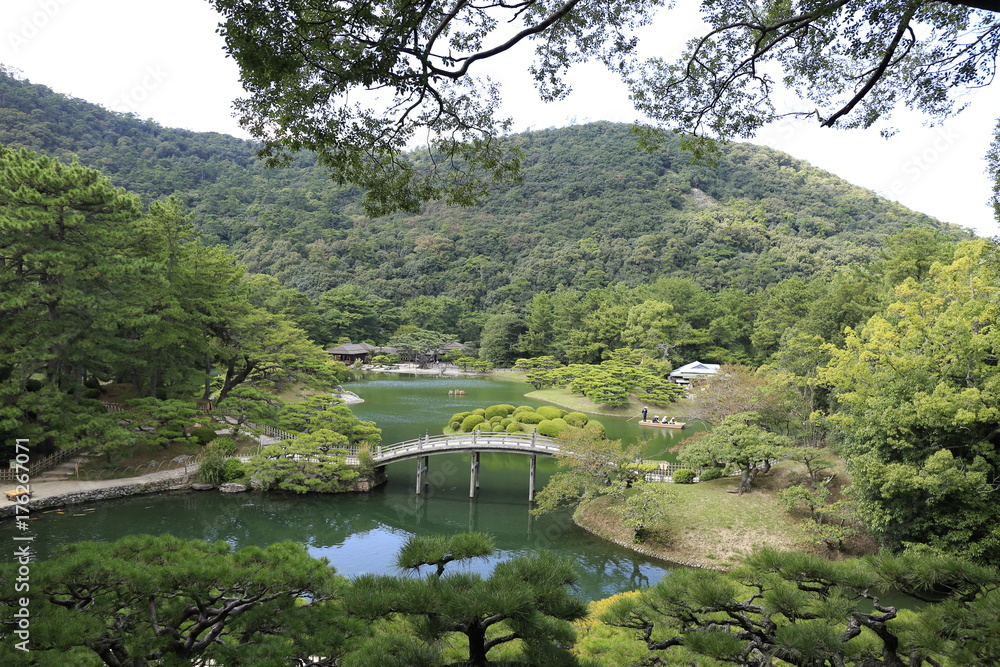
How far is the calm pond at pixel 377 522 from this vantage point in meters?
10.8

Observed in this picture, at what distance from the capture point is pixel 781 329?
101 ft

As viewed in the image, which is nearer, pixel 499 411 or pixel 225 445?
pixel 225 445

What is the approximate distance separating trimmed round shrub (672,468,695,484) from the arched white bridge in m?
0.42

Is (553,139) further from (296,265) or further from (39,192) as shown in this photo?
(39,192)

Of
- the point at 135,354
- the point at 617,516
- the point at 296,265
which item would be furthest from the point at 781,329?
the point at 296,265

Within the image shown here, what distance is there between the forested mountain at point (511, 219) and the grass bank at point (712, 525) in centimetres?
3686

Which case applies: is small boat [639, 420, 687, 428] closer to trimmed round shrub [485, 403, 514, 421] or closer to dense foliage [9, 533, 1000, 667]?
trimmed round shrub [485, 403, 514, 421]

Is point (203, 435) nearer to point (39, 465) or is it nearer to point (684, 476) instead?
point (39, 465)

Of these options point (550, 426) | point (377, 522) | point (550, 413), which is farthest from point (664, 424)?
point (377, 522)

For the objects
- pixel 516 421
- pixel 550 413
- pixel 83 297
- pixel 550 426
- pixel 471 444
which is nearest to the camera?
pixel 83 297

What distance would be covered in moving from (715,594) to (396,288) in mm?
52319

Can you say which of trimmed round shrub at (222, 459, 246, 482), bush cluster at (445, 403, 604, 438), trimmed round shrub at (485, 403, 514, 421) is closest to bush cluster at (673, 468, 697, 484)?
bush cluster at (445, 403, 604, 438)

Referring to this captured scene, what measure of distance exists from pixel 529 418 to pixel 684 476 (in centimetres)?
853

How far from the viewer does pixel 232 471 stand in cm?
1452
